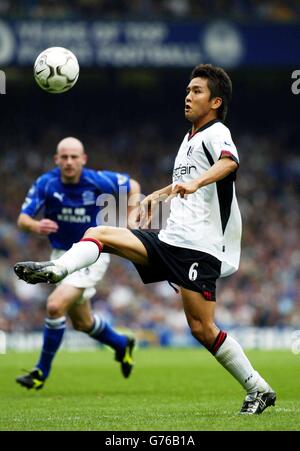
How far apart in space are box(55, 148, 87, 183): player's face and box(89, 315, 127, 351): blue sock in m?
1.64

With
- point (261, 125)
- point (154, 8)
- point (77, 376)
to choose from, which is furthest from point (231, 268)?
point (261, 125)

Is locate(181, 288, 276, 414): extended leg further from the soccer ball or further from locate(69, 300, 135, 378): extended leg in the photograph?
locate(69, 300, 135, 378): extended leg

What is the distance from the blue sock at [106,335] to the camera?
10.5 meters

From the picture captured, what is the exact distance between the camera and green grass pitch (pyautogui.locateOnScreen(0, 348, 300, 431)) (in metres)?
5.98

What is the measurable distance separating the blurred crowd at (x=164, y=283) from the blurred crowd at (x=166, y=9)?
408 centimetres

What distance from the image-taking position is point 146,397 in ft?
29.0

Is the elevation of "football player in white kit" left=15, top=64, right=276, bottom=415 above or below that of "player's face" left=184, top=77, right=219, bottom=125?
below

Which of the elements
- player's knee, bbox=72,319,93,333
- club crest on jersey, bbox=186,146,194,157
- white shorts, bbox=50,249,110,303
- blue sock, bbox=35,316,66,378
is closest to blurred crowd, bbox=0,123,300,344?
player's knee, bbox=72,319,93,333

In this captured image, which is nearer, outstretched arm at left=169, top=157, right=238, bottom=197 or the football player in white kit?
outstretched arm at left=169, top=157, right=238, bottom=197

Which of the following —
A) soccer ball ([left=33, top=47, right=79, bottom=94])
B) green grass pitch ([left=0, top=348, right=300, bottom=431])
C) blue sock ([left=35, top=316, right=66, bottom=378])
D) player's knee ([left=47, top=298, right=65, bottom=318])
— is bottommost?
green grass pitch ([left=0, top=348, right=300, bottom=431])

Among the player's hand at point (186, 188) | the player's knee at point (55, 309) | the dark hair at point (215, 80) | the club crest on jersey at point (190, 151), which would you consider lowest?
the player's knee at point (55, 309)

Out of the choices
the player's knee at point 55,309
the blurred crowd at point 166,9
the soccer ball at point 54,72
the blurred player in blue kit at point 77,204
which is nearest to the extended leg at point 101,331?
the blurred player in blue kit at point 77,204

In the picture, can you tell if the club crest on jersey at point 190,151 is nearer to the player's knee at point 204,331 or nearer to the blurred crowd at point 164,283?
the player's knee at point 204,331
